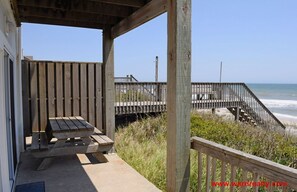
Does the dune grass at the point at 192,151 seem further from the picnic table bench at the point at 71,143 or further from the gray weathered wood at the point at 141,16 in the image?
the gray weathered wood at the point at 141,16

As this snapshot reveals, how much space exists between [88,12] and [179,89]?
2220mm

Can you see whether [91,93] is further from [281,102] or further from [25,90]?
[281,102]

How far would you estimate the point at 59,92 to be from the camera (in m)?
5.28

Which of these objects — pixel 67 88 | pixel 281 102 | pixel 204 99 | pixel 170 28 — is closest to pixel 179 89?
pixel 170 28

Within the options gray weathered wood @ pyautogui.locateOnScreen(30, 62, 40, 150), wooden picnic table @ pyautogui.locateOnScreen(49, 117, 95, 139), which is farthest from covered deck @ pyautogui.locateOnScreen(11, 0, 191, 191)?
wooden picnic table @ pyautogui.locateOnScreen(49, 117, 95, 139)

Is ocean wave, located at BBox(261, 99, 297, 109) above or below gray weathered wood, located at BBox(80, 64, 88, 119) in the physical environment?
below

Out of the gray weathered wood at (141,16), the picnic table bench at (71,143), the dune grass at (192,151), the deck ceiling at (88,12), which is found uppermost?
the deck ceiling at (88,12)

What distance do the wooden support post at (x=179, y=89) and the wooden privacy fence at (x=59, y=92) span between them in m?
3.31

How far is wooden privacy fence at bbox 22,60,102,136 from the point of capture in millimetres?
5090

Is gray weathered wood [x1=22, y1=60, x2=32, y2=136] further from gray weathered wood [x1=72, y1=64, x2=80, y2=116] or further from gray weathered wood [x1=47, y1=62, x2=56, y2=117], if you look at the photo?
gray weathered wood [x1=72, y1=64, x2=80, y2=116]

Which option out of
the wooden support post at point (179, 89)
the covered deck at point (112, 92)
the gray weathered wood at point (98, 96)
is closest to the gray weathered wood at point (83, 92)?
the gray weathered wood at point (98, 96)

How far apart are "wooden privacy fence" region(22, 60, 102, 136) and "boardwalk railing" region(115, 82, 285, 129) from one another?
15.0ft

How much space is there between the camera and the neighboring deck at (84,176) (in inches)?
137

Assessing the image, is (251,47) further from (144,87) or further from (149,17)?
(149,17)
